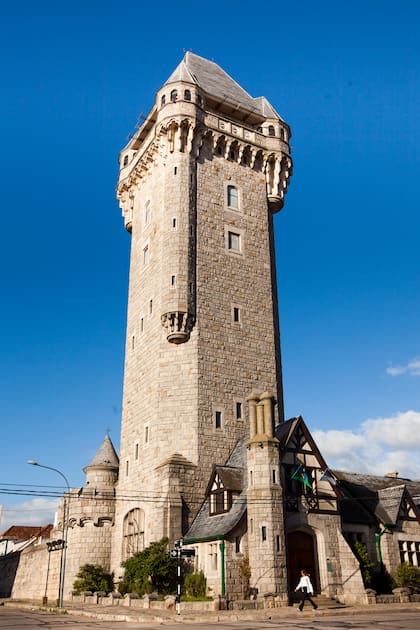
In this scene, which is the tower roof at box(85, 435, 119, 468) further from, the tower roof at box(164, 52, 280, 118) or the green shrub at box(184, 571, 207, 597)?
the tower roof at box(164, 52, 280, 118)

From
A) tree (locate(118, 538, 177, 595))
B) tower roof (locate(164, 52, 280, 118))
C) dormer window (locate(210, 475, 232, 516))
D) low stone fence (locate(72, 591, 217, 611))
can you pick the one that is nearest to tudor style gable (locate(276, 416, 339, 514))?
dormer window (locate(210, 475, 232, 516))

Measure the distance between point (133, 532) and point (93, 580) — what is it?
344cm

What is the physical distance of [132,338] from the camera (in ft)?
136

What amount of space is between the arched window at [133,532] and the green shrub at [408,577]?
13933mm

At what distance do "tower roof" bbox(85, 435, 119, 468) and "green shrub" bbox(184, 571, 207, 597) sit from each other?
12.6 meters

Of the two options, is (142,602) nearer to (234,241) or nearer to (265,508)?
(265,508)

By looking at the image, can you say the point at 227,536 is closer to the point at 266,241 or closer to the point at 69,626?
the point at 69,626

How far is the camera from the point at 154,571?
1122 inches

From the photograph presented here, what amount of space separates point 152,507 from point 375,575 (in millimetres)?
12368

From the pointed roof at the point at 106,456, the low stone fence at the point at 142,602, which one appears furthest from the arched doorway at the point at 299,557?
the pointed roof at the point at 106,456

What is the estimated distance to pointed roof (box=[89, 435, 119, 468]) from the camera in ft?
132

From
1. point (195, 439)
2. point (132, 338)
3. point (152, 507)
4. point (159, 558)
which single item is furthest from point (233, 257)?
point (159, 558)

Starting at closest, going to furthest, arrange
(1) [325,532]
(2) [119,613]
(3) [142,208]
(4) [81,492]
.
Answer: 1. (2) [119,613]
2. (1) [325,532]
3. (4) [81,492]
4. (3) [142,208]

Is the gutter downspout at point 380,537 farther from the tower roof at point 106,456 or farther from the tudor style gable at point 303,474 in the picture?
the tower roof at point 106,456
